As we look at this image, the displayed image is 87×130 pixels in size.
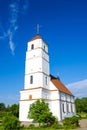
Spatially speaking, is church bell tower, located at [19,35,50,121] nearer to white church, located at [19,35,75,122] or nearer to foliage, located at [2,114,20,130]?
white church, located at [19,35,75,122]

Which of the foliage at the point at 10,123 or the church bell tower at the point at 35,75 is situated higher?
the church bell tower at the point at 35,75

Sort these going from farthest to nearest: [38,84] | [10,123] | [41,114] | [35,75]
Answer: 1. [35,75]
2. [38,84]
3. [41,114]
4. [10,123]

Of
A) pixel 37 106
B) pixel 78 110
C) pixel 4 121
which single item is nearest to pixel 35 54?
pixel 37 106

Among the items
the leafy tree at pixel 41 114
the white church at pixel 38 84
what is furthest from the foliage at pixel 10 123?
the white church at pixel 38 84

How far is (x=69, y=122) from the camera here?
21.0 m

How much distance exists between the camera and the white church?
3172 centimetres

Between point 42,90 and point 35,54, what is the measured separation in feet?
28.8

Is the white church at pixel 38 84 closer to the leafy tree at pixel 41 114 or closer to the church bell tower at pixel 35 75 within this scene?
the church bell tower at pixel 35 75

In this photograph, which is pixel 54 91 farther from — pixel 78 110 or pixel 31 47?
pixel 78 110

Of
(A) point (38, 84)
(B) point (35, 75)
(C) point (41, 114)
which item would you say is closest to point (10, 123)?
(C) point (41, 114)

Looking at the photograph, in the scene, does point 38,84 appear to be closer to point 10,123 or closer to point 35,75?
point 35,75

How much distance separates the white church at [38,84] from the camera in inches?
1249

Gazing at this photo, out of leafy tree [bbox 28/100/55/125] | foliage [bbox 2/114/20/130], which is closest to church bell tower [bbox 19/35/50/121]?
leafy tree [bbox 28/100/55/125]

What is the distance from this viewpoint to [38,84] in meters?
32.3
